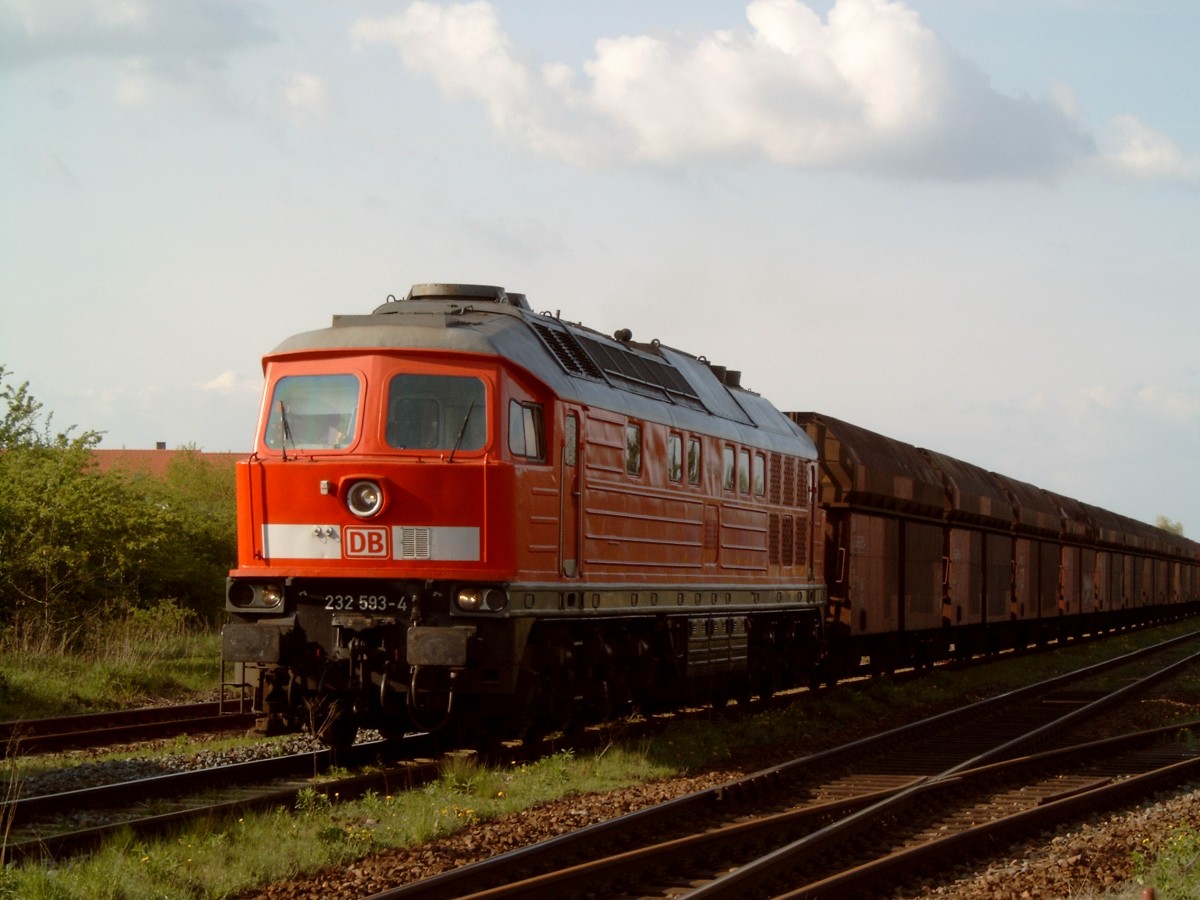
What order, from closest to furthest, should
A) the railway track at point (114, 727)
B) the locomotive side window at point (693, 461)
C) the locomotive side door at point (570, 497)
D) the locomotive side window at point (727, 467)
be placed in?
1. the locomotive side door at point (570, 497)
2. the railway track at point (114, 727)
3. the locomotive side window at point (693, 461)
4. the locomotive side window at point (727, 467)

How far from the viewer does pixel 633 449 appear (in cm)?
1491

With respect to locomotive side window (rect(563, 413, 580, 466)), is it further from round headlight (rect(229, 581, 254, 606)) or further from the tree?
the tree

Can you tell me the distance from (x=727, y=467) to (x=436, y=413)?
6148 mm

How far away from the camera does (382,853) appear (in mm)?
9414

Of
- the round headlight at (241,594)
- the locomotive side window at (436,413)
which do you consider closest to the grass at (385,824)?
the round headlight at (241,594)

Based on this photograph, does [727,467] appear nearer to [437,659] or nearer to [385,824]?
[437,659]

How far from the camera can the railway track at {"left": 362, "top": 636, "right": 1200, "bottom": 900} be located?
8.74m

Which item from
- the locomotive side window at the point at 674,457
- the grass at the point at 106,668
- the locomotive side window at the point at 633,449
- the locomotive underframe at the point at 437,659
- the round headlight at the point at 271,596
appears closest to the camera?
the locomotive underframe at the point at 437,659

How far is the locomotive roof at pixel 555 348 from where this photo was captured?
1252 cm

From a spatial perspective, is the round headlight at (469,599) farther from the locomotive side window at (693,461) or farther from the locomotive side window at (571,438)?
the locomotive side window at (693,461)

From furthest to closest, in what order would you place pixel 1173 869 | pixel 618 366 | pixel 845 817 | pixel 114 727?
1. pixel 114 727
2. pixel 618 366
3. pixel 845 817
4. pixel 1173 869

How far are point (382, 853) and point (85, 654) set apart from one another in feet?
44.7

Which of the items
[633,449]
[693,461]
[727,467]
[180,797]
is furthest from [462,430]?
[727,467]

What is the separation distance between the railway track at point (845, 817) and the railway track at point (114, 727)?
553cm
